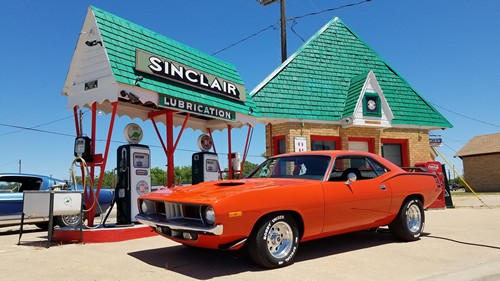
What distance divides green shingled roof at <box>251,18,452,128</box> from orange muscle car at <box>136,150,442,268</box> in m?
7.47

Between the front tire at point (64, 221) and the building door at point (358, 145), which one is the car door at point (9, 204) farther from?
the building door at point (358, 145)

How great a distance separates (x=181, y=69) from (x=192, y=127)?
305 cm

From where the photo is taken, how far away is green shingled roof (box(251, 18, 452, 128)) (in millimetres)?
14438

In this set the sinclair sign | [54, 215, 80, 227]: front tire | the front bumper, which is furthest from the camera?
[54, 215, 80, 227]: front tire

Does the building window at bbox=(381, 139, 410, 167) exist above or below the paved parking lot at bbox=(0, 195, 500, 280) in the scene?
above

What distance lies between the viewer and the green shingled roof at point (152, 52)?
8164mm

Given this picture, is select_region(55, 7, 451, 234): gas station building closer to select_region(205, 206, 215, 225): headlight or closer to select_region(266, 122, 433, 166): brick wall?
select_region(266, 122, 433, 166): brick wall

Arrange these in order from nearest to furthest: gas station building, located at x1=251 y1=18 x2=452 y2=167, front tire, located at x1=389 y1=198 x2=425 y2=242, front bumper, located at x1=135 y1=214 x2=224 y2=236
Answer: front bumper, located at x1=135 y1=214 x2=224 y2=236 < front tire, located at x1=389 y1=198 x2=425 y2=242 < gas station building, located at x1=251 y1=18 x2=452 y2=167

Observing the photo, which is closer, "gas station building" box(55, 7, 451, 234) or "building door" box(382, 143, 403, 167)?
"gas station building" box(55, 7, 451, 234)

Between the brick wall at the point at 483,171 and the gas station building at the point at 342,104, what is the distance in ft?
67.0

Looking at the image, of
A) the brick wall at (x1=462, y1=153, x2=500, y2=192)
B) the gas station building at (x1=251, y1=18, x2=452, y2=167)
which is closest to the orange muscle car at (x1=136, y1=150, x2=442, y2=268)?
the gas station building at (x1=251, y1=18, x2=452, y2=167)

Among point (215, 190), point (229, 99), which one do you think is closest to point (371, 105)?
point (229, 99)

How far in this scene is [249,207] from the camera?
4621 mm

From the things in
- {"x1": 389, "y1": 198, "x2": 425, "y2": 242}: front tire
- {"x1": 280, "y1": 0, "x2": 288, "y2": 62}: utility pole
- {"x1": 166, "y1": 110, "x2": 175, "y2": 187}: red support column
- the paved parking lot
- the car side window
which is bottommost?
the paved parking lot
